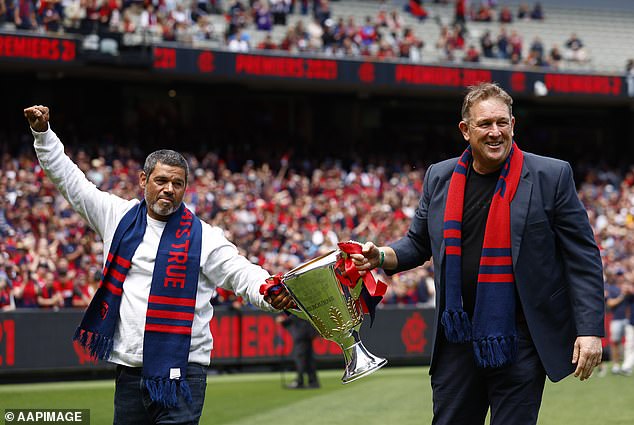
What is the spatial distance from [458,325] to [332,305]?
0.71 m

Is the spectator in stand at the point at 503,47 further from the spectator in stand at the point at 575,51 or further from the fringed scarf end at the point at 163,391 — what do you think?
the fringed scarf end at the point at 163,391

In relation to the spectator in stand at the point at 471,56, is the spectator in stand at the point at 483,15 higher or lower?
higher

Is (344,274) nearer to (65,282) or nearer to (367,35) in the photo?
(65,282)

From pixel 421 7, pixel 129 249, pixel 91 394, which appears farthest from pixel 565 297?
pixel 421 7

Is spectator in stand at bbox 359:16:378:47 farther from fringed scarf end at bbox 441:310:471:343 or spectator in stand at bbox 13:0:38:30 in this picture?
fringed scarf end at bbox 441:310:471:343

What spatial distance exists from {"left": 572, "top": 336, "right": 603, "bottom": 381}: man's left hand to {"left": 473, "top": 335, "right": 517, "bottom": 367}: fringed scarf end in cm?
28

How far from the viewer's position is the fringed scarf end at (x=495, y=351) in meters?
4.87

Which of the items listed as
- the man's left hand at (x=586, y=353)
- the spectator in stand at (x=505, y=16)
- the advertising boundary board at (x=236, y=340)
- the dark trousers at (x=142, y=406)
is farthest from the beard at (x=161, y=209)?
the spectator in stand at (x=505, y=16)

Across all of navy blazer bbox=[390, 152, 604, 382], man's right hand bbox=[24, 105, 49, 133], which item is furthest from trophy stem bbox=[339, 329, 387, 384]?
man's right hand bbox=[24, 105, 49, 133]

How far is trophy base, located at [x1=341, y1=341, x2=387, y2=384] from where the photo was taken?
214 inches

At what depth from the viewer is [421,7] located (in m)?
33.5

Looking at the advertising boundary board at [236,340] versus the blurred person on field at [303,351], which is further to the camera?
the advertising boundary board at [236,340]

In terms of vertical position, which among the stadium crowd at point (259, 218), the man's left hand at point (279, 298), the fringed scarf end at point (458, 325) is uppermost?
the man's left hand at point (279, 298)

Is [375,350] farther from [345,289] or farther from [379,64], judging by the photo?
[345,289]
